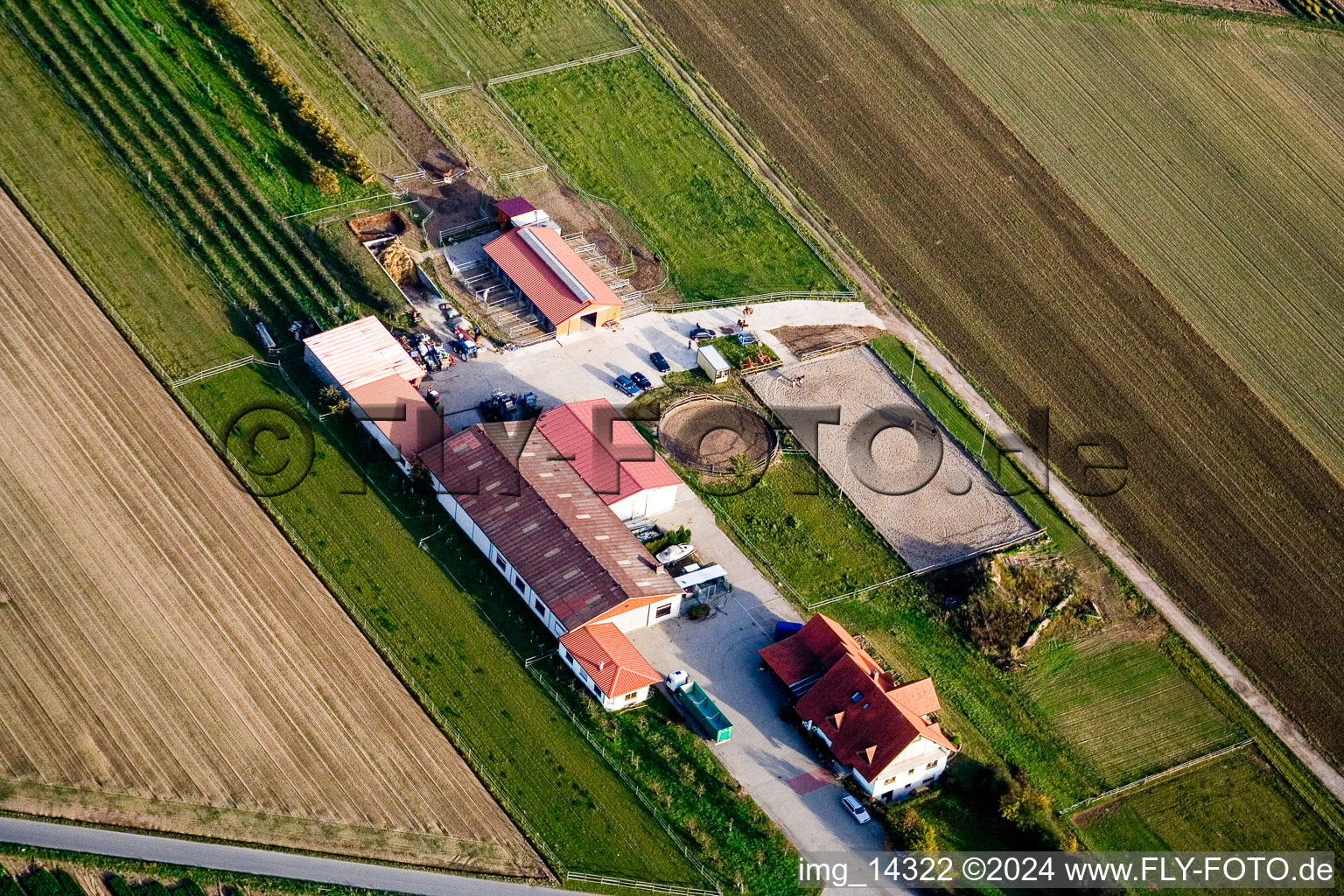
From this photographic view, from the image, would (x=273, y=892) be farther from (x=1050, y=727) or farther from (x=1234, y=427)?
(x=1234, y=427)

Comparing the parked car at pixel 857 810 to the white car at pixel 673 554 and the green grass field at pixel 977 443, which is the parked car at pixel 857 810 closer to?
the white car at pixel 673 554

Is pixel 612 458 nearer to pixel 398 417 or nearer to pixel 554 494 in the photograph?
pixel 554 494

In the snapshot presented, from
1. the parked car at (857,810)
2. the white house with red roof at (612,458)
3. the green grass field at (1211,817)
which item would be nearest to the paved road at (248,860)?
the parked car at (857,810)

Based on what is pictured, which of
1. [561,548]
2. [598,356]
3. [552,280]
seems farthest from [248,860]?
[552,280]

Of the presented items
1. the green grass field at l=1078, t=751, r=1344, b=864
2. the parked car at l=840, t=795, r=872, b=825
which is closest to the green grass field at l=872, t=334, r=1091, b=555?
the green grass field at l=1078, t=751, r=1344, b=864

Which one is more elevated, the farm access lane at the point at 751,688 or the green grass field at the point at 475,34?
the green grass field at the point at 475,34

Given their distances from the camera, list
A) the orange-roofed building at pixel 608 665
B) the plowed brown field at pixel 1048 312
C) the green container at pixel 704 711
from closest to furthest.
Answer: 1. the green container at pixel 704 711
2. the orange-roofed building at pixel 608 665
3. the plowed brown field at pixel 1048 312

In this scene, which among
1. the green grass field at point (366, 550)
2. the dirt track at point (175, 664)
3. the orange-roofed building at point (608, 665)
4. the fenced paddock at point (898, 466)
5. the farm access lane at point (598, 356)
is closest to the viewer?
the dirt track at point (175, 664)
